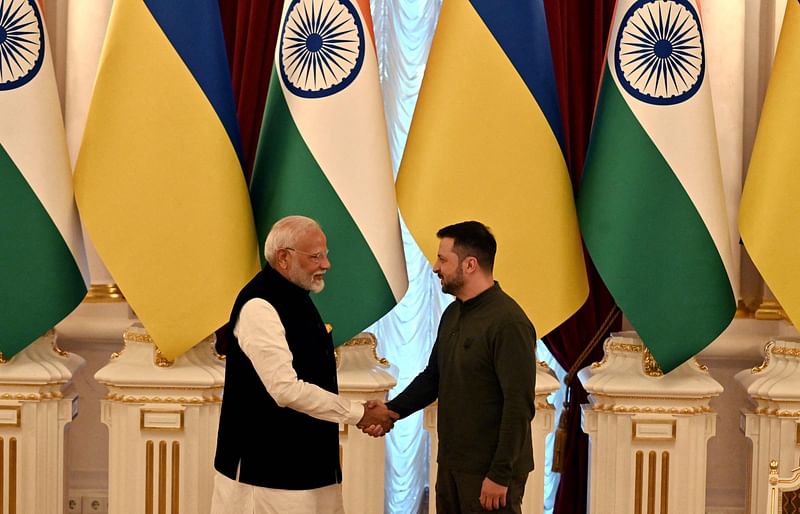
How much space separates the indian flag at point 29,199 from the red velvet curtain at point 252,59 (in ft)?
2.70

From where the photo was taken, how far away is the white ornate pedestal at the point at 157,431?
4.40 meters

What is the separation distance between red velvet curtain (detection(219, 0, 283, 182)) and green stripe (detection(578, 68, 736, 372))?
5.11ft

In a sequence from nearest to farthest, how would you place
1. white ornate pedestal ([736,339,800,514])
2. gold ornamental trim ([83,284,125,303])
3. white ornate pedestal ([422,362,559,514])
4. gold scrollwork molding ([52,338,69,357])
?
white ornate pedestal ([736,339,800,514]) → white ornate pedestal ([422,362,559,514]) → gold scrollwork molding ([52,338,69,357]) → gold ornamental trim ([83,284,125,303])

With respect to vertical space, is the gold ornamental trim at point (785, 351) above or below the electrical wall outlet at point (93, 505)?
above

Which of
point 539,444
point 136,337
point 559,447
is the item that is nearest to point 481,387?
point 539,444

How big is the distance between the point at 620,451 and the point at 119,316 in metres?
2.21

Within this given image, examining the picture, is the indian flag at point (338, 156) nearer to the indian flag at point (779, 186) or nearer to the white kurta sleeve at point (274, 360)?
the white kurta sleeve at point (274, 360)

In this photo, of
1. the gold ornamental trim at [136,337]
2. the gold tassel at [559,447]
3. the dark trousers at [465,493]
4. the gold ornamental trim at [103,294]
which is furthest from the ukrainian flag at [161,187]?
the gold tassel at [559,447]

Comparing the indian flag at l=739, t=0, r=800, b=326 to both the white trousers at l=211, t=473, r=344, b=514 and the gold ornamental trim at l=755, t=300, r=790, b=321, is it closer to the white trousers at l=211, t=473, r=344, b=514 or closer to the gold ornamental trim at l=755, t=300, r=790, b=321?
the gold ornamental trim at l=755, t=300, r=790, b=321

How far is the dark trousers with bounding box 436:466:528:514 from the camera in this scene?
3.16 m

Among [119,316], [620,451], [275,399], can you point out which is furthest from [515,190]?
[119,316]

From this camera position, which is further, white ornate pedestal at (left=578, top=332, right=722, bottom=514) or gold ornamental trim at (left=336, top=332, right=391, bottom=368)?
gold ornamental trim at (left=336, top=332, right=391, bottom=368)

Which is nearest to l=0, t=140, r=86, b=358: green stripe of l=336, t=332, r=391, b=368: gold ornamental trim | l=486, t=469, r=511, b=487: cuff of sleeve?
l=336, t=332, r=391, b=368: gold ornamental trim

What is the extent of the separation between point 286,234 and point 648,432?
1927mm
